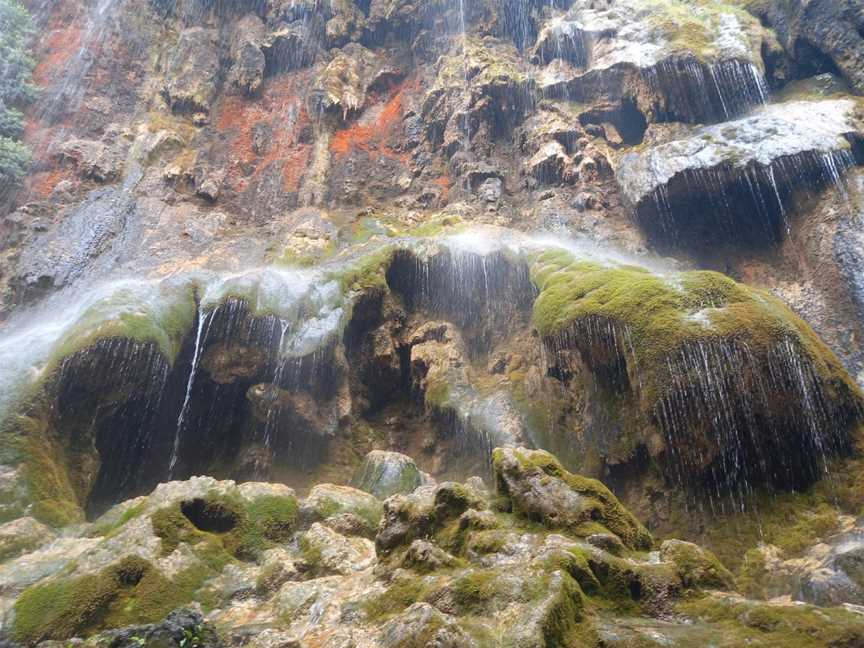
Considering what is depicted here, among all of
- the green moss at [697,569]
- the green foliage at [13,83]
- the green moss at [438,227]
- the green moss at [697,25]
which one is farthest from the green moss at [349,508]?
the green foliage at [13,83]

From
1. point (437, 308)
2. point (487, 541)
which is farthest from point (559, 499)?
point (437, 308)

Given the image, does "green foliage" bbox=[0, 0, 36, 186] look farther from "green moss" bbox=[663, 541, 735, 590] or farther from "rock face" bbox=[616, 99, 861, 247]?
"green moss" bbox=[663, 541, 735, 590]

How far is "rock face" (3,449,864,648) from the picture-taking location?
662cm

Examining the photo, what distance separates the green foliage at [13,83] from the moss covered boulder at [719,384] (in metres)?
28.9

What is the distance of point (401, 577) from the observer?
26.8ft

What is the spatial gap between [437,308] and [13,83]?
28.4 m

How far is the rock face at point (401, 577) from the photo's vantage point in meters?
6.62

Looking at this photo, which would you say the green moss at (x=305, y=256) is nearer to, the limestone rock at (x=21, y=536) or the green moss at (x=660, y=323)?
the green moss at (x=660, y=323)

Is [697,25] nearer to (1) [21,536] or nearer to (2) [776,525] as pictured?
(2) [776,525]

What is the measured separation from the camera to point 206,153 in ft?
109

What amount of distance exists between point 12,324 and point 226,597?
1840 centimetres

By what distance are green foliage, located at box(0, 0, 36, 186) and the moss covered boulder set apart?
94.8 feet

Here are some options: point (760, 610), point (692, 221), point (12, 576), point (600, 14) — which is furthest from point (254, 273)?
A: point (600, 14)

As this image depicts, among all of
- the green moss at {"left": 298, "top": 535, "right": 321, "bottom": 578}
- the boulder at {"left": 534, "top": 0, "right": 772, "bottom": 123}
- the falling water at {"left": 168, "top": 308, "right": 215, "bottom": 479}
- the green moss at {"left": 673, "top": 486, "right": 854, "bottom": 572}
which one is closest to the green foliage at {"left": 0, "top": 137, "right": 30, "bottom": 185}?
the falling water at {"left": 168, "top": 308, "right": 215, "bottom": 479}
